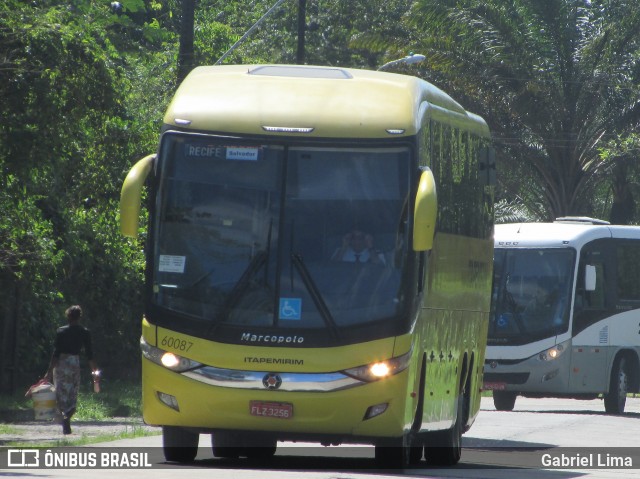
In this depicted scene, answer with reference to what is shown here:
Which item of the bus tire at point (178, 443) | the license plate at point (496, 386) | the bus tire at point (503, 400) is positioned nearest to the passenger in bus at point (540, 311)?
the license plate at point (496, 386)

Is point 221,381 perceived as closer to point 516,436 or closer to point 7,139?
point 7,139

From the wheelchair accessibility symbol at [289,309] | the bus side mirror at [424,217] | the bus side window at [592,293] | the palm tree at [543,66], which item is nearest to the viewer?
the bus side mirror at [424,217]

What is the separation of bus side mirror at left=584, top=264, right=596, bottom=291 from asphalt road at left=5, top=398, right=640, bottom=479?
2.72 metres

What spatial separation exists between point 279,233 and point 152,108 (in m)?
23.1

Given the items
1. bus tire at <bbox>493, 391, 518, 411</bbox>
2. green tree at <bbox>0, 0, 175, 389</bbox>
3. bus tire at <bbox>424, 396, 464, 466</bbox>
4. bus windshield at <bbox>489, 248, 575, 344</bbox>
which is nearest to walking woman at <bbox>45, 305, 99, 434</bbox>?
green tree at <bbox>0, 0, 175, 389</bbox>

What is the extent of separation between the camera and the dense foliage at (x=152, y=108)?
1917 cm

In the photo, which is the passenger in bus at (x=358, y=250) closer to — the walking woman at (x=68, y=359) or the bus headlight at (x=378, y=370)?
the bus headlight at (x=378, y=370)

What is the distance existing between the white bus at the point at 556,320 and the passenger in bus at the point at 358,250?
1382 cm

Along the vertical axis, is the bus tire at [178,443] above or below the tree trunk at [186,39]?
below

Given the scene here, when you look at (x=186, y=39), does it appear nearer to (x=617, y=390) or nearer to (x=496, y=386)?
(x=496, y=386)

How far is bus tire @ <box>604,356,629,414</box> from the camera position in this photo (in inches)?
1056

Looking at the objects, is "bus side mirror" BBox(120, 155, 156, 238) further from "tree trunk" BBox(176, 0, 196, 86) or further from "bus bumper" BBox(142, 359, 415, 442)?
"tree trunk" BBox(176, 0, 196, 86)

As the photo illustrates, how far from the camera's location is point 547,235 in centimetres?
2697

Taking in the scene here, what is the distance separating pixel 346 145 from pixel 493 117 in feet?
80.8
